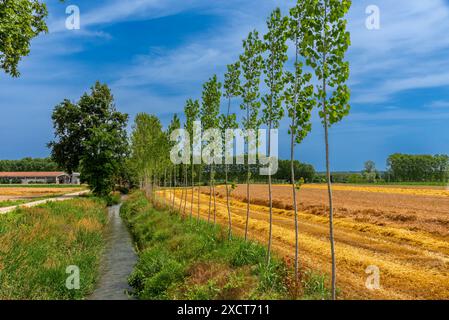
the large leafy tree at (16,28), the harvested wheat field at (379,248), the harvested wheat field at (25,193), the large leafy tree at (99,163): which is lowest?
the harvested wheat field at (25,193)

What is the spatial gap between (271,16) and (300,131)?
4.63 m

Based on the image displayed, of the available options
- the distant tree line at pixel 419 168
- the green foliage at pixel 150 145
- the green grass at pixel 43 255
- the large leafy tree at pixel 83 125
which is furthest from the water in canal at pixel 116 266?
the distant tree line at pixel 419 168

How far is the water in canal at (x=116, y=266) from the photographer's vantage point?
13.7 metres

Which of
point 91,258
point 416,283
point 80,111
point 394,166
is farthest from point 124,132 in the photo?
point 394,166

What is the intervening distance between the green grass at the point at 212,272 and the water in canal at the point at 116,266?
0.71 meters

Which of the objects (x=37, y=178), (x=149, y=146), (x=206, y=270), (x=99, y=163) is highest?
(x=149, y=146)

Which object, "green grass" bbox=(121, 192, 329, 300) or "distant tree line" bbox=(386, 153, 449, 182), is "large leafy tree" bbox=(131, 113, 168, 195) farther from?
"distant tree line" bbox=(386, 153, 449, 182)

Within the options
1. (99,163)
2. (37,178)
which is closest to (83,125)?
(99,163)

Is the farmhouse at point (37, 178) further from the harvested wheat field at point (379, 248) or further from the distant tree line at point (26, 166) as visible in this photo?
the harvested wheat field at point (379, 248)

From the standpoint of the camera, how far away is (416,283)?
10.8 m

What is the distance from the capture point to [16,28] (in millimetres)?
16906

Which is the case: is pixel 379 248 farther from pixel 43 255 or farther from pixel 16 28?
pixel 16 28

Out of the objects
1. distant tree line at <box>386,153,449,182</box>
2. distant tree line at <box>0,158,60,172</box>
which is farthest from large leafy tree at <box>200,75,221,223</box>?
distant tree line at <box>0,158,60,172</box>

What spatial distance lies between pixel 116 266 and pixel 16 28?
39.3 feet
